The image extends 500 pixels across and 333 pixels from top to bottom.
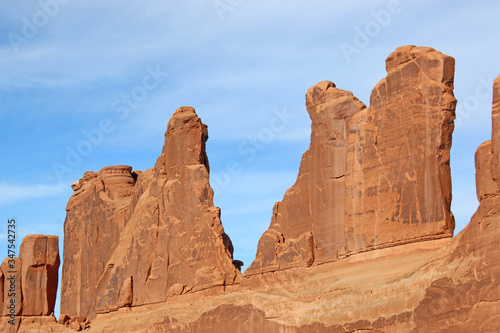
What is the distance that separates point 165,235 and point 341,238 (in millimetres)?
9374

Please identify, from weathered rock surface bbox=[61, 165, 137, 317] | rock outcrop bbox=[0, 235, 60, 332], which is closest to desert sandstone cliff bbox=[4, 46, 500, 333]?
rock outcrop bbox=[0, 235, 60, 332]

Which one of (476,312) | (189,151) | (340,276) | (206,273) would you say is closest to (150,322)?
(206,273)

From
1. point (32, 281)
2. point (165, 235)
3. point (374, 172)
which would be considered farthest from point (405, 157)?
point (32, 281)

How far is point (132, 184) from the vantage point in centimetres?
4756

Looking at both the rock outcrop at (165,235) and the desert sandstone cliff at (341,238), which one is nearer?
the desert sandstone cliff at (341,238)

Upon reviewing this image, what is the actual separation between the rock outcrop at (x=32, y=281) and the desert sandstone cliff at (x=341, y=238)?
2588mm

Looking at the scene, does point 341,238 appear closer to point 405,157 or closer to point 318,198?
point 318,198

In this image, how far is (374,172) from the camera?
31.5 metres

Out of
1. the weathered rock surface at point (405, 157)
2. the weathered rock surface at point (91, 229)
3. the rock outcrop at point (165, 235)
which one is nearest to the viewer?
the weathered rock surface at point (405, 157)

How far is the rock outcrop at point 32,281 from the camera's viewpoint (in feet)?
146

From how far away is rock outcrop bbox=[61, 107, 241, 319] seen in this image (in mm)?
37438

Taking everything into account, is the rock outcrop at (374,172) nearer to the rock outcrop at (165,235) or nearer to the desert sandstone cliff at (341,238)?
the desert sandstone cliff at (341,238)

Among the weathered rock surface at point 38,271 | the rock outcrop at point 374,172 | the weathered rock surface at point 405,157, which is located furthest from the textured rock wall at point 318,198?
the weathered rock surface at point 38,271

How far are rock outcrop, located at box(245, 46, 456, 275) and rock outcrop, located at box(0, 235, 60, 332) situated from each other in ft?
41.6
